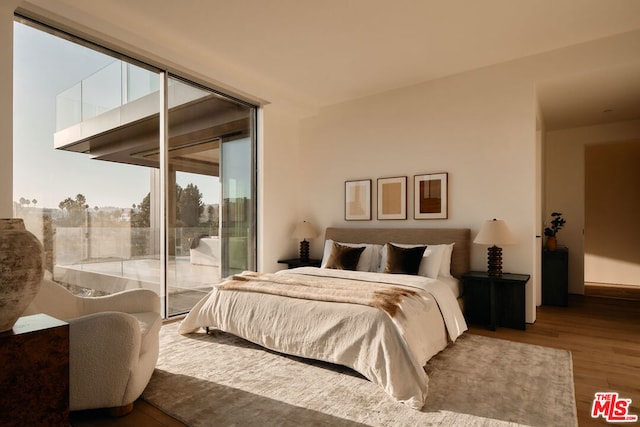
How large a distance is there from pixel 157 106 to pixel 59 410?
3.37 meters

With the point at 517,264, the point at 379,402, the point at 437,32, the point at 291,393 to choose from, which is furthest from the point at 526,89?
the point at 291,393

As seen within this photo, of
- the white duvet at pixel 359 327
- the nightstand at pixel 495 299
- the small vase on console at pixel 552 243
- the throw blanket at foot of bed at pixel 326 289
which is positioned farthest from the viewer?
the small vase on console at pixel 552 243

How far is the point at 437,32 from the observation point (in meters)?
3.55

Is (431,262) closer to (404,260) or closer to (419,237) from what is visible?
(404,260)

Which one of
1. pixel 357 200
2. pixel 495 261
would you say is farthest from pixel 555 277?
Result: pixel 357 200

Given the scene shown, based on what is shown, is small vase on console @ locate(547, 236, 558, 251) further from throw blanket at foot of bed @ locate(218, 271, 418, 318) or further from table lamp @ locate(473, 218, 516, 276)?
throw blanket at foot of bed @ locate(218, 271, 418, 318)

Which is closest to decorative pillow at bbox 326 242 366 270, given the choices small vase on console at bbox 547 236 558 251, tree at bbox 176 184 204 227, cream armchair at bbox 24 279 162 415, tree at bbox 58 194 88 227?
tree at bbox 176 184 204 227

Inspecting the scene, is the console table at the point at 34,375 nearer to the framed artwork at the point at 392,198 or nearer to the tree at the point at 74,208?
the tree at the point at 74,208

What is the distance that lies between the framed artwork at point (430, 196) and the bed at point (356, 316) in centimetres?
60

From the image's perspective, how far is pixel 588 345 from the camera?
129 inches

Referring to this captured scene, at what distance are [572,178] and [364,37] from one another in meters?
4.00

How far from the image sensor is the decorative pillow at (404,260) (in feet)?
12.8

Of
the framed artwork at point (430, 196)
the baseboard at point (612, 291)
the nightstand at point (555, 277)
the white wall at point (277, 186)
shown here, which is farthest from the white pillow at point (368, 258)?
the baseboard at point (612, 291)

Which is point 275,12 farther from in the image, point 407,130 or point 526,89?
point 526,89
